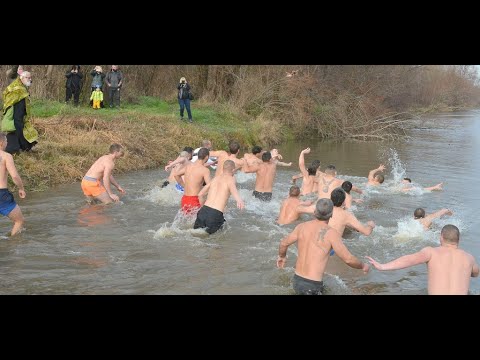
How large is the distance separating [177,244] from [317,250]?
350cm

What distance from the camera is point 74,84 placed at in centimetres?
2020

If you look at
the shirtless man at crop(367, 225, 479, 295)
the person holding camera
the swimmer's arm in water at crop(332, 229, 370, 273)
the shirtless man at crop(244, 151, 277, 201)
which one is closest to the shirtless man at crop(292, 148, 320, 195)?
the shirtless man at crop(244, 151, 277, 201)

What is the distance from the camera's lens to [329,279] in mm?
7656

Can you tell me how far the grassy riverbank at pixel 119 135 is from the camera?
528 inches

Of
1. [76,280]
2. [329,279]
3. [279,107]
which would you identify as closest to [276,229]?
[329,279]

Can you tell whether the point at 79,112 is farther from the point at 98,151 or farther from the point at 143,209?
the point at 143,209

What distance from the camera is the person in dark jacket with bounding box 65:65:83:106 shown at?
2000 centimetres

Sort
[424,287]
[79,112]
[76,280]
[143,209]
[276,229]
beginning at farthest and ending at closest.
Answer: [79,112] < [143,209] < [276,229] < [424,287] < [76,280]

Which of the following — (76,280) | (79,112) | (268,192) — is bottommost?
(76,280)

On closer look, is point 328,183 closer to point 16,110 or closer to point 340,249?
point 340,249

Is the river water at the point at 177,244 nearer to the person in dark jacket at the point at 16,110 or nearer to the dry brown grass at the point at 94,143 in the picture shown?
the dry brown grass at the point at 94,143

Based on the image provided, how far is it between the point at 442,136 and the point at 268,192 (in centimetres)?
2027

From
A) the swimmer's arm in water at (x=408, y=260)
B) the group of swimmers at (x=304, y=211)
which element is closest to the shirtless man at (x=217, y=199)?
the group of swimmers at (x=304, y=211)

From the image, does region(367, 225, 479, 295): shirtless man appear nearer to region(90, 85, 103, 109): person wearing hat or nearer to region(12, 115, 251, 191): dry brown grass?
region(12, 115, 251, 191): dry brown grass
